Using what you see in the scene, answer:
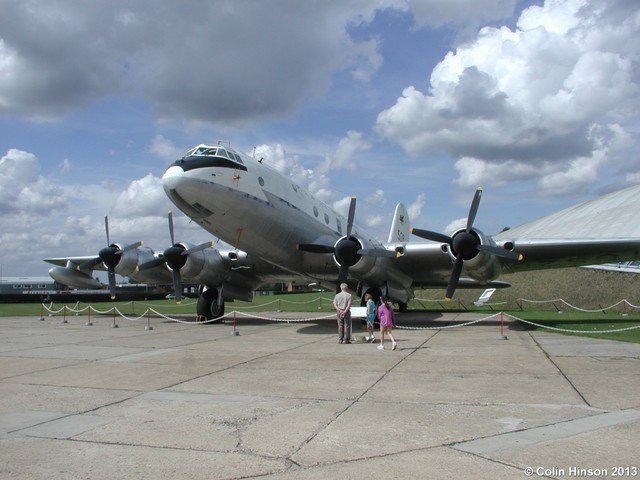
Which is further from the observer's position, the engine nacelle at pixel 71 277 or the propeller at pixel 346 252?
the engine nacelle at pixel 71 277

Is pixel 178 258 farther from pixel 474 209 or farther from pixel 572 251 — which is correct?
pixel 572 251

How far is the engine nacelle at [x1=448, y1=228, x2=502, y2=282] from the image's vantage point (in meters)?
16.8

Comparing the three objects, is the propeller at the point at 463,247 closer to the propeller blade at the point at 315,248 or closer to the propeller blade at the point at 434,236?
the propeller blade at the point at 434,236

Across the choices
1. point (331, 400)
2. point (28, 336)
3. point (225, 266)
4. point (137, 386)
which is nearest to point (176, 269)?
point (225, 266)

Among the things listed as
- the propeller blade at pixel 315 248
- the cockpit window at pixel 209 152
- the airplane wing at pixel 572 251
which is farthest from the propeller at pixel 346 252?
the airplane wing at pixel 572 251

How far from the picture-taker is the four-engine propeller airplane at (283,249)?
15.0m

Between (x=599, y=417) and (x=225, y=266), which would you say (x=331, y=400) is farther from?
Answer: (x=225, y=266)

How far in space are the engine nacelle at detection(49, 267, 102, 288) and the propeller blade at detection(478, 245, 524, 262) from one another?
2024 cm

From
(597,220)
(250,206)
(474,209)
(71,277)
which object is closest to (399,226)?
(474,209)

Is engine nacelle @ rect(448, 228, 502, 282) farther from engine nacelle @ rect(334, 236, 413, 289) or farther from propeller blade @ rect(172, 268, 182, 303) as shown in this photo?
propeller blade @ rect(172, 268, 182, 303)

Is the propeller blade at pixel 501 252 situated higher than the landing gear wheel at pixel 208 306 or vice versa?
the propeller blade at pixel 501 252

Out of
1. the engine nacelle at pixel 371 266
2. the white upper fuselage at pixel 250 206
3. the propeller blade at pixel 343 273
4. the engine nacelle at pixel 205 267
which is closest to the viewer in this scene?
the white upper fuselage at pixel 250 206

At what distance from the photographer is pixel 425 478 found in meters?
3.88

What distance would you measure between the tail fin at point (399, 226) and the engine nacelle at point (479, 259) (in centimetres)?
1296
